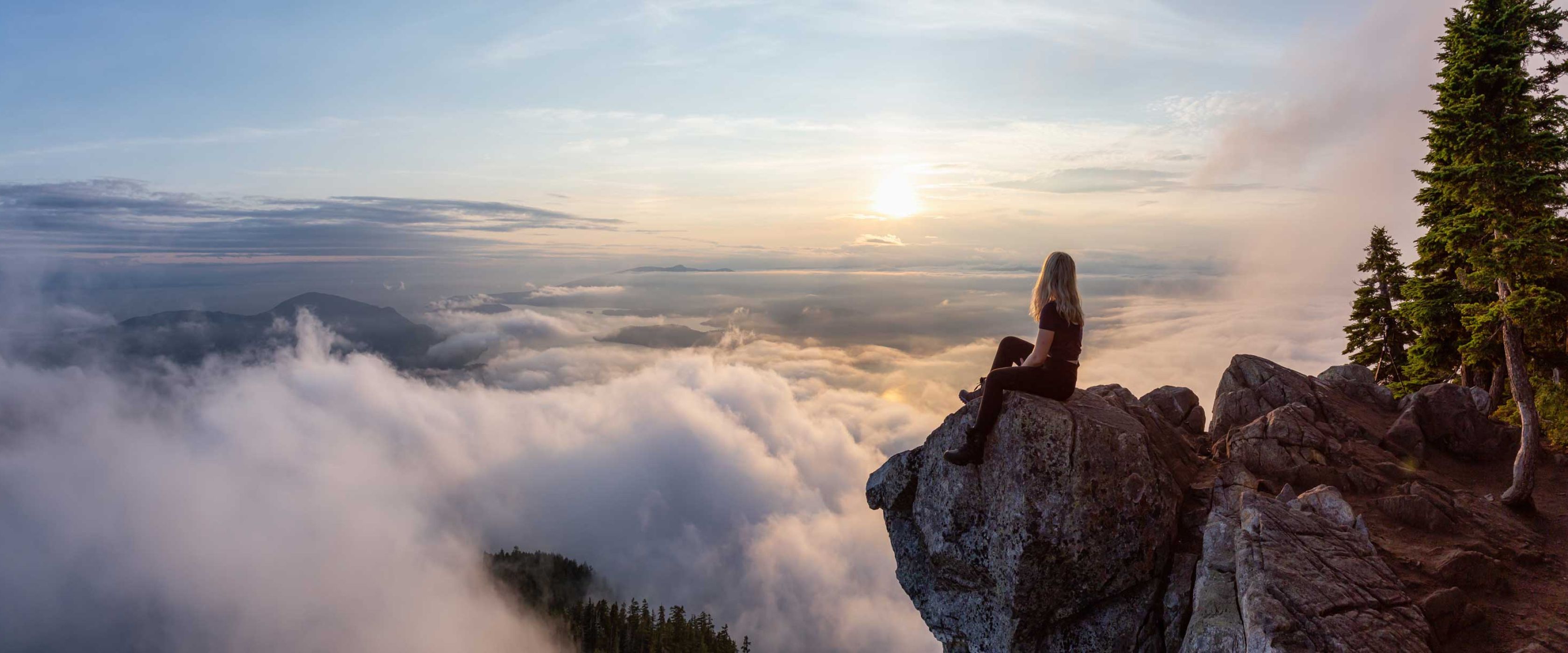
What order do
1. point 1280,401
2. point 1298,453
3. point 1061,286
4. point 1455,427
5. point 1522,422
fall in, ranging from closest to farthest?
point 1061,286 < point 1298,453 < point 1522,422 < point 1455,427 < point 1280,401

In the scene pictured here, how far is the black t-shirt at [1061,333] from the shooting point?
12773 millimetres

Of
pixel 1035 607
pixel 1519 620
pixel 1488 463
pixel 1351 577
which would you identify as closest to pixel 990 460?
pixel 1035 607

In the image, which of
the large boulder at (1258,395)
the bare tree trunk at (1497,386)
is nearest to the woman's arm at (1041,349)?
the large boulder at (1258,395)

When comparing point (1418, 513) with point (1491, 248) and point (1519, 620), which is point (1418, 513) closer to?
point (1519, 620)

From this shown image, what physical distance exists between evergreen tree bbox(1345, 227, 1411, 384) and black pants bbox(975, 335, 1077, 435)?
35725 mm

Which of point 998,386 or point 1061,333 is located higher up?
point 1061,333

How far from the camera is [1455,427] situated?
19922 millimetres

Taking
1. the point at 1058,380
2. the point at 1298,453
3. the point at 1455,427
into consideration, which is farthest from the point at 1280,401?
the point at 1058,380

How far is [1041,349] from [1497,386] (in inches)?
1116

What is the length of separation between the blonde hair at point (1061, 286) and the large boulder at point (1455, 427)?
14222mm

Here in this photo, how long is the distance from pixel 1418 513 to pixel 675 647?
141 meters

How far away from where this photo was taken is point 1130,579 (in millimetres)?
13211

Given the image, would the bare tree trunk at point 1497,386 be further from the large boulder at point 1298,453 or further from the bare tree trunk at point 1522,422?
the large boulder at point 1298,453

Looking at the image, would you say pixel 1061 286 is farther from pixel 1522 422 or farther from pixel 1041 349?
pixel 1522 422
